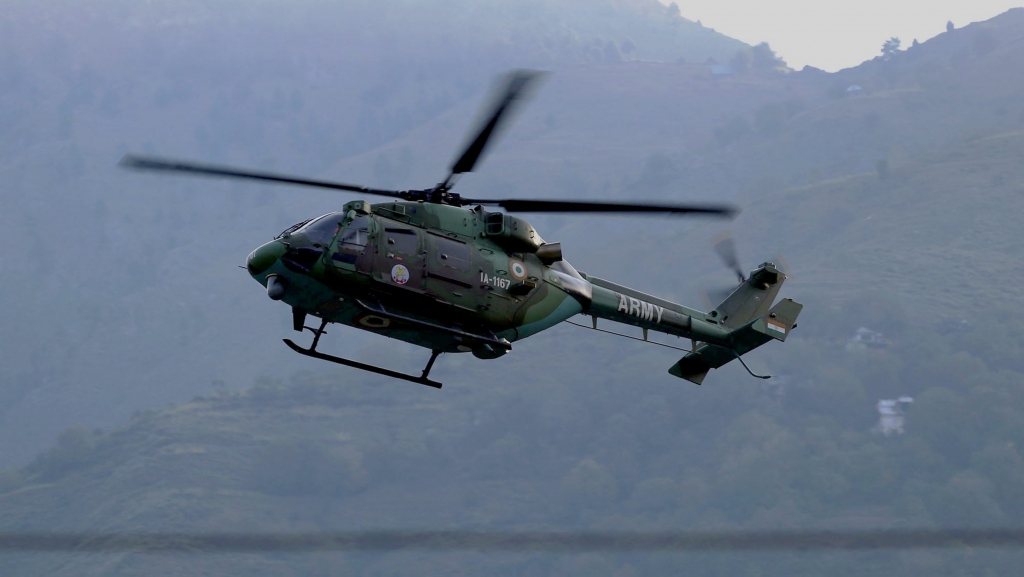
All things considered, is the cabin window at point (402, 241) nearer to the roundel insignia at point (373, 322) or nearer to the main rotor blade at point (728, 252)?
the roundel insignia at point (373, 322)

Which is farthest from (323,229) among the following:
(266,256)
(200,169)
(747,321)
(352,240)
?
(747,321)

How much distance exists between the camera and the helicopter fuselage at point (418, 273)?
21.4 m

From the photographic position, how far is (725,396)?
192 m

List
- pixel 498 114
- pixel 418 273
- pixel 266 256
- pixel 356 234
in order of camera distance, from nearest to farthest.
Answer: pixel 498 114 → pixel 266 256 → pixel 356 234 → pixel 418 273

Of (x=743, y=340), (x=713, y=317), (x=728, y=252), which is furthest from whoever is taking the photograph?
(x=728, y=252)

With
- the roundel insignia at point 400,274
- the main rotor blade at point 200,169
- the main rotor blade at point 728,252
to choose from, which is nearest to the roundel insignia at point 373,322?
the roundel insignia at point 400,274

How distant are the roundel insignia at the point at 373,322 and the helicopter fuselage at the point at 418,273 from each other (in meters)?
0.02

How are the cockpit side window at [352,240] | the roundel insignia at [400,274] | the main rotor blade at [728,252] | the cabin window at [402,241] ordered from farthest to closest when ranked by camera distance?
the main rotor blade at [728,252] → the cabin window at [402,241] → the roundel insignia at [400,274] → the cockpit side window at [352,240]

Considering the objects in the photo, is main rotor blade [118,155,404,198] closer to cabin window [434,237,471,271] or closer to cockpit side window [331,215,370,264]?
Answer: cockpit side window [331,215,370,264]

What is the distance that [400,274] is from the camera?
71.2 feet

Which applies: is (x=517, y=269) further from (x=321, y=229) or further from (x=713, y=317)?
(x=713, y=317)

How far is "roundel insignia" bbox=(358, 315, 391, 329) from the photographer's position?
854 inches

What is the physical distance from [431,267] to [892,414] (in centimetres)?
17592

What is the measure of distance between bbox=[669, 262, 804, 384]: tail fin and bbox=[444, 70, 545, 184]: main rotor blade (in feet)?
24.0
